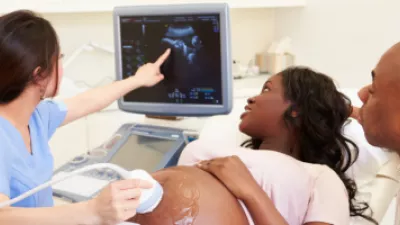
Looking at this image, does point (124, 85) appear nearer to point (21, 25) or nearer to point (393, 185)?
point (21, 25)

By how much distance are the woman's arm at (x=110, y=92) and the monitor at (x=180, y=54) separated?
0.04 metres

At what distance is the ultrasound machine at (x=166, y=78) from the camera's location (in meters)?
1.61

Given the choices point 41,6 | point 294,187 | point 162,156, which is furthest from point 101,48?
point 294,187

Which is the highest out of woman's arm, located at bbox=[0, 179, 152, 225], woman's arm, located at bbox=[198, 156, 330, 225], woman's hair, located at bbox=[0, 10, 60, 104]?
woman's hair, located at bbox=[0, 10, 60, 104]

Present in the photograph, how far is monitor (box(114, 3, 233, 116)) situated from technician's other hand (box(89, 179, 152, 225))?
76 centimetres

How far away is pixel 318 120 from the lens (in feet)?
5.03

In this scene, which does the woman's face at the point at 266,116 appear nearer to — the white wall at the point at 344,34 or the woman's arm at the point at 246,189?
the woman's arm at the point at 246,189

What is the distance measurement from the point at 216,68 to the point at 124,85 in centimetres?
33

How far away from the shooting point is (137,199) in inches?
38.4

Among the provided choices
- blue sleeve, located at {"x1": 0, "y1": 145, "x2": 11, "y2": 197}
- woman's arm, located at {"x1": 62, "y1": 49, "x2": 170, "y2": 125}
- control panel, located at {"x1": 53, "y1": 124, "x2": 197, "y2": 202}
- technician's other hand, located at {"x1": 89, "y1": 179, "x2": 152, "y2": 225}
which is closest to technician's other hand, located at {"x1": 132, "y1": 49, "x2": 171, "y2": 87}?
woman's arm, located at {"x1": 62, "y1": 49, "x2": 170, "y2": 125}

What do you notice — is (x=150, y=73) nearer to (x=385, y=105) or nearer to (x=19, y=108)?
(x=19, y=108)

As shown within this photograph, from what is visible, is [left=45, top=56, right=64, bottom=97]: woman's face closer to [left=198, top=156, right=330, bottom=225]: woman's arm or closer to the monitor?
[left=198, top=156, right=330, bottom=225]: woman's arm

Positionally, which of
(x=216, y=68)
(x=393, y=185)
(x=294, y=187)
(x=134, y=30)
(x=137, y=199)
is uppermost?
(x=134, y=30)

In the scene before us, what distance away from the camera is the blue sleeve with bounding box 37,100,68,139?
1.43 m
